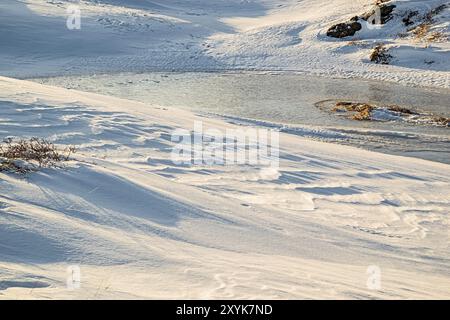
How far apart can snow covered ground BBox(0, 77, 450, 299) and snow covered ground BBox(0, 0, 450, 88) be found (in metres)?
13.4

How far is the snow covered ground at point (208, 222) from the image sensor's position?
163 inches

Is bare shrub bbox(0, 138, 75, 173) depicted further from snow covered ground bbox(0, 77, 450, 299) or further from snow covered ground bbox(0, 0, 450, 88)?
snow covered ground bbox(0, 0, 450, 88)

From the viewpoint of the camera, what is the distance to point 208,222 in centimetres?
580

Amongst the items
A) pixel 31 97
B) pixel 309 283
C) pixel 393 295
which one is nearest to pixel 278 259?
pixel 309 283

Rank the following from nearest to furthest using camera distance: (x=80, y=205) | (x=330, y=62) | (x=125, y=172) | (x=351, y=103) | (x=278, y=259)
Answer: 1. (x=278, y=259)
2. (x=80, y=205)
3. (x=125, y=172)
4. (x=351, y=103)
5. (x=330, y=62)

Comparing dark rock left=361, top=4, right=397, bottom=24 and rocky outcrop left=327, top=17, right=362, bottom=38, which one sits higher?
dark rock left=361, top=4, right=397, bottom=24

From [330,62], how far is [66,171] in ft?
65.5

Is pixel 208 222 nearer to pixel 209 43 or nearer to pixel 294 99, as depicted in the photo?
pixel 294 99

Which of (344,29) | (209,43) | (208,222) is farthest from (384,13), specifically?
(208,222)

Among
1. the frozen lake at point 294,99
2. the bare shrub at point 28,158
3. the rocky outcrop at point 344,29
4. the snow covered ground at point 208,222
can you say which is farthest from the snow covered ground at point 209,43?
the bare shrub at point 28,158

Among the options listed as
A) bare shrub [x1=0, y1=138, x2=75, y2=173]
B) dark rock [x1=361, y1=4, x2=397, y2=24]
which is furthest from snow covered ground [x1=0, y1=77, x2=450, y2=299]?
dark rock [x1=361, y1=4, x2=397, y2=24]

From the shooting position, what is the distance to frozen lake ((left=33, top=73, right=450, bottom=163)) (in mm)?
12930
